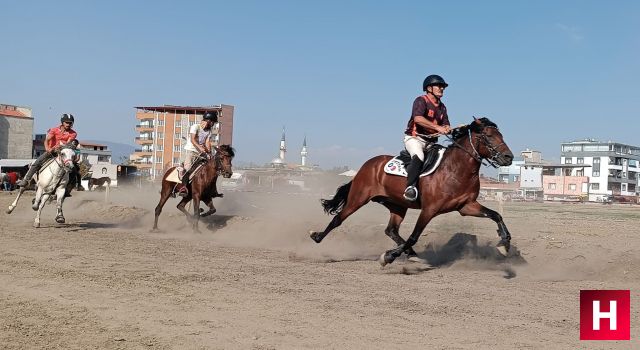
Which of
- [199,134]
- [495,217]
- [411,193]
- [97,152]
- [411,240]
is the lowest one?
[411,240]

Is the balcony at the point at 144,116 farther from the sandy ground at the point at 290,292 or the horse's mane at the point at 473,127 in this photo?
the horse's mane at the point at 473,127

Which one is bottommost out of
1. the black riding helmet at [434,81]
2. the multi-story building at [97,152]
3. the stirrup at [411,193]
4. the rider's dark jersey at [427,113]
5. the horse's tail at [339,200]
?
the horse's tail at [339,200]

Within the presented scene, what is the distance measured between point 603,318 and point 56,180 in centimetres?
1417

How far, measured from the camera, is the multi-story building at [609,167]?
137 m

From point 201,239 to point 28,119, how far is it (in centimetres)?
10231

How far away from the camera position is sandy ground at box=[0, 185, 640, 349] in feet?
18.8

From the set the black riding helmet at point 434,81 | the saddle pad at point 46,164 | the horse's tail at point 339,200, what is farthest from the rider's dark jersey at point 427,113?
the saddle pad at point 46,164

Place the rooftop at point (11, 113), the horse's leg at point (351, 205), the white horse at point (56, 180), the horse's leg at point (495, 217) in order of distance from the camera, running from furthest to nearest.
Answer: the rooftop at point (11, 113) < the white horse at point (56, 180) < the horse's leg at point (351, 205) < the horse's leg at point (495, 217)

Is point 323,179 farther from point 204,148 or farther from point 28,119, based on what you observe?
point 28,119

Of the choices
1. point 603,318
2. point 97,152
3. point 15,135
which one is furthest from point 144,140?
point 603,318

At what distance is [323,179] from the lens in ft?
176

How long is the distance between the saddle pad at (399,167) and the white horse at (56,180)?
29.4 ft

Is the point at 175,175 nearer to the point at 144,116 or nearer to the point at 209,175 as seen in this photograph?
the point at 209,175

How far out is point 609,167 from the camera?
449 feet
